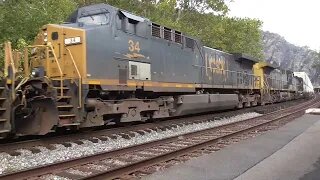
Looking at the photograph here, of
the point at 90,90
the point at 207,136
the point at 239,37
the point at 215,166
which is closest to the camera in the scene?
the point at 215,166

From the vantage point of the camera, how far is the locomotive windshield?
11.0m

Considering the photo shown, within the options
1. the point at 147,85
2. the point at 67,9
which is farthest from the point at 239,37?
the point at 147,85

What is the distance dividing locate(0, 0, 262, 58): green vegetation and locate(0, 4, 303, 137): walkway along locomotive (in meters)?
4.37

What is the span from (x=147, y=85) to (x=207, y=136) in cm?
254

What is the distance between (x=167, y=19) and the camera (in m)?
31.9

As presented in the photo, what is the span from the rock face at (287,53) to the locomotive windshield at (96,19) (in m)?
144

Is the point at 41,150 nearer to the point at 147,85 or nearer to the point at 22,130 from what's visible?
the point at 22,130

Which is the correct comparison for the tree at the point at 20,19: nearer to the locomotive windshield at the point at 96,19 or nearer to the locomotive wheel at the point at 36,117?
the locomotive windshield at the point at 96,19

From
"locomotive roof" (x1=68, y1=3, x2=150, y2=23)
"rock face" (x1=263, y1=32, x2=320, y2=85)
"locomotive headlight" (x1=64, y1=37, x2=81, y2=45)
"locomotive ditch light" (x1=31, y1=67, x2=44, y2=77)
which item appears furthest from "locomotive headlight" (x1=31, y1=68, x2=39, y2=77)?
"rock face" (x1=263, y1=32, x2=320, y2=85)

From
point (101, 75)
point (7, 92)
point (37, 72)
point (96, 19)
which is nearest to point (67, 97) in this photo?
point (37, 72)

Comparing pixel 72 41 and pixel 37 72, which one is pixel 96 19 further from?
pixel 37 72

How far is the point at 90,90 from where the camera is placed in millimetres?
10461

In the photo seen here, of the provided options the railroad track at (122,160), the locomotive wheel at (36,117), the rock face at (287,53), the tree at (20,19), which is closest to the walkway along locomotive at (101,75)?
the locomotive wheel at (36,117)

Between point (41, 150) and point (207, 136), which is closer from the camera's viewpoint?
point (41, 150)
